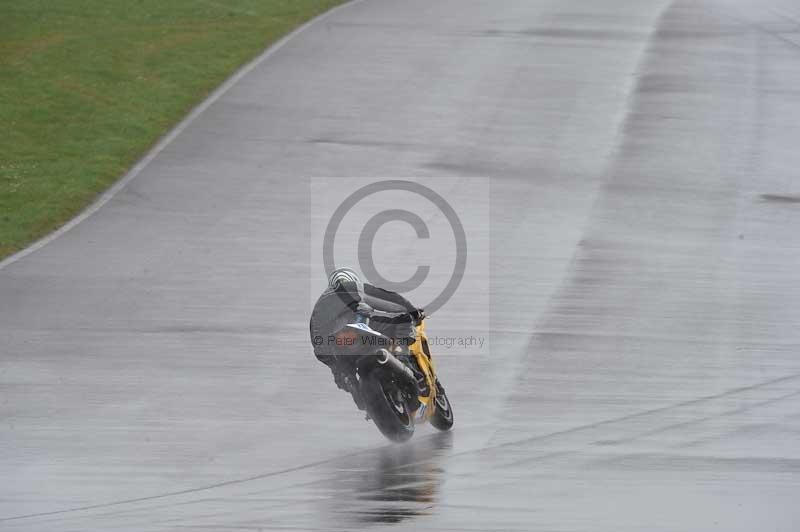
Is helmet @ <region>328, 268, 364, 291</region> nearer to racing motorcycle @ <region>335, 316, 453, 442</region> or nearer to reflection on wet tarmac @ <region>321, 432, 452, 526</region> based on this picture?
racing motorcycle @ <region>335, 316, 453, 442</region>

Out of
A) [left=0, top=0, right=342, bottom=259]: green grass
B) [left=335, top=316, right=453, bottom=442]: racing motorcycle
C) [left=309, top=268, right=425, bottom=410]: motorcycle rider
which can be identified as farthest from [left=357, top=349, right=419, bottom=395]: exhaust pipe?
[left=0, top=0, right=342, bottom=259]: green grass

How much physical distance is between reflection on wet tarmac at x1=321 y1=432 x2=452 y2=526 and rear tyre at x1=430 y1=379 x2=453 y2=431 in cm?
14

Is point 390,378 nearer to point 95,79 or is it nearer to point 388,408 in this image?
point 388,408

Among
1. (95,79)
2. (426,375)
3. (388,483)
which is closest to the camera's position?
(388,483)

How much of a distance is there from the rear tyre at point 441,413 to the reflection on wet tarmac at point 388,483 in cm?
14

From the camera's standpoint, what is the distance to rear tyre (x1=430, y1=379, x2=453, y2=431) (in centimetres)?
1196

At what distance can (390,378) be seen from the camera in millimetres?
11219

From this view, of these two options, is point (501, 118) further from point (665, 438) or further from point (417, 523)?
point (417, 523)

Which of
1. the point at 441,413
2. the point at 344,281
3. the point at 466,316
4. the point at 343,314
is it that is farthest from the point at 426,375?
the point at 466,316

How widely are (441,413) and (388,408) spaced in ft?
3.07

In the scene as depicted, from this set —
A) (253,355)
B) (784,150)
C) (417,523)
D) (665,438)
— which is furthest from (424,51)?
(417,523)

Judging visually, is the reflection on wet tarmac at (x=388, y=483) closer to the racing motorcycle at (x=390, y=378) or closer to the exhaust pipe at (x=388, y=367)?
the racing motorcycle at (x=390, y=378)

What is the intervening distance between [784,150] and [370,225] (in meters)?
9.40

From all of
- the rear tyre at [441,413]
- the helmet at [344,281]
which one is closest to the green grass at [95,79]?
the rear tyre at [441,413]
